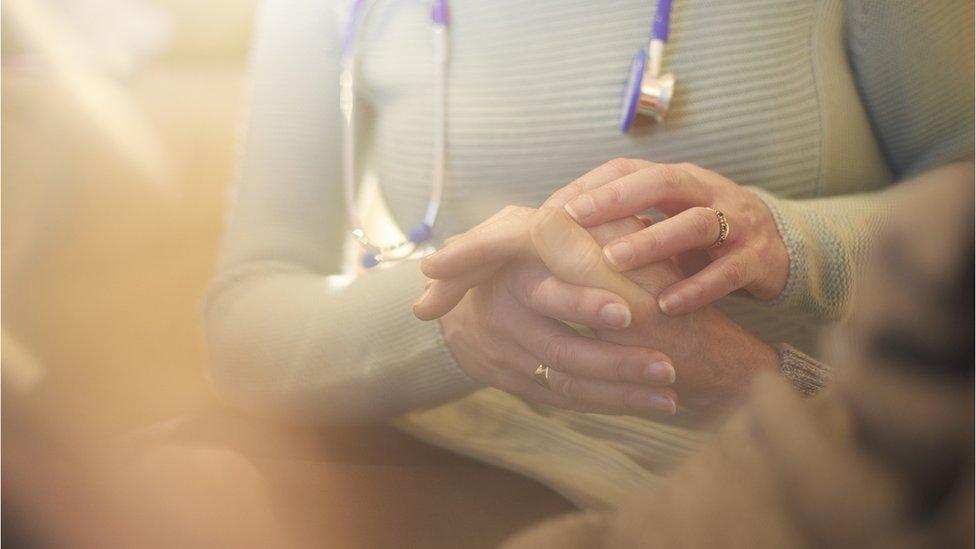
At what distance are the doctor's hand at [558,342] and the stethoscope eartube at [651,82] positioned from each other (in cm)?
13

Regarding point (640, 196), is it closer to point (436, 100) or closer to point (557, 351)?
point (557, 351)

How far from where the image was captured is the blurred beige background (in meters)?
0.48

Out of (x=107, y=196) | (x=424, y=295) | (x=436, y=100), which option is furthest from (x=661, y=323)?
(x=107, y=196)

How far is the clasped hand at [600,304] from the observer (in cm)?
32

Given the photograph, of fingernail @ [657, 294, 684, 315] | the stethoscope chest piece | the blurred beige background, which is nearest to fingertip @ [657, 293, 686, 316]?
fingernail @ [657, 294, 684, 315]

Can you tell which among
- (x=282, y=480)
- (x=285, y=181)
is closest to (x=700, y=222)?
(x=282, y=480)

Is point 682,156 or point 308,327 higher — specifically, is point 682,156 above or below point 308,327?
above

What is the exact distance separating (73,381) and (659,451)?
41 cm

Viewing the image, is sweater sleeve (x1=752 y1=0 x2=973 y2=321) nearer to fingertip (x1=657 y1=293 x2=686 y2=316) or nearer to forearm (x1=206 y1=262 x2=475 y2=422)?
fingertip (x1=657 y1=293 x2=686 y2=316)

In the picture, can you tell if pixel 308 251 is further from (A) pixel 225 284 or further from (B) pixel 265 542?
(B) pixel 265 542

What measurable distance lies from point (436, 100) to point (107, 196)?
25 centimetres

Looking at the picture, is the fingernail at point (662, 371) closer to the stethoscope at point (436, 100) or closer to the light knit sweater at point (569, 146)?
the light knit sweater at point (569, 146)

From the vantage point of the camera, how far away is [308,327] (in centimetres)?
51

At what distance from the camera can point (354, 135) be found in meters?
0.55
